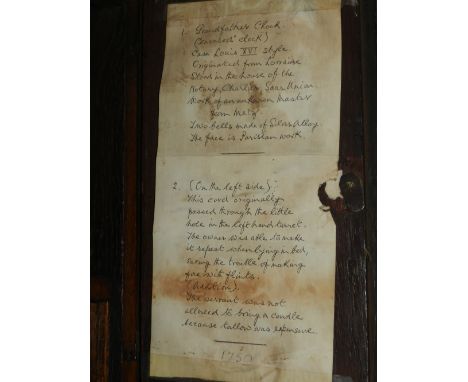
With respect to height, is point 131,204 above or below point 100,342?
above

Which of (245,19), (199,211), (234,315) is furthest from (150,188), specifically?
(245,19)

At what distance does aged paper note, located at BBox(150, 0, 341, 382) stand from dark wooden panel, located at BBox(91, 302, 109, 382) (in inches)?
4.8

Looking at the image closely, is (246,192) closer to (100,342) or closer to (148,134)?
(148,134)

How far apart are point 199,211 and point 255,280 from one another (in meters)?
0.21

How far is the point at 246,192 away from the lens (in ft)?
4.23

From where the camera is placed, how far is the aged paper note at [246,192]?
1246mm

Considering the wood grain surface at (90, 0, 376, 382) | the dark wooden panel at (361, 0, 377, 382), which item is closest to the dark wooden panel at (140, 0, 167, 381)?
the wood grain surface at (90, 0, 376, 382)

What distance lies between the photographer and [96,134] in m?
1.39

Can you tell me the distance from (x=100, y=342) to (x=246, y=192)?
525 mm

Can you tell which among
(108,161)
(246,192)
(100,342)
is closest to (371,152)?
(246,192)

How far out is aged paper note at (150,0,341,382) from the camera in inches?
49.1

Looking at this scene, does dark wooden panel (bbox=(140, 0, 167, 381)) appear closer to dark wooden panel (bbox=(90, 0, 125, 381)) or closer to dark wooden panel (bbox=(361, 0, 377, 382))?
dark wooden panel (bbox=(90, 0, 125, 381))

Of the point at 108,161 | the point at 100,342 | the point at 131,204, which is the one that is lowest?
the point at 100,342

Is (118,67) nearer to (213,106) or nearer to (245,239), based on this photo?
(213,106)
